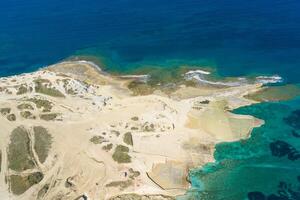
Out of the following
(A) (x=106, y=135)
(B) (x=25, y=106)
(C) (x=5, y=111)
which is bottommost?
(A) (x=106, y=135)

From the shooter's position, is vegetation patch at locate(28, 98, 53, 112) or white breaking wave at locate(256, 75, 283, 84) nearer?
vegetation patch at locate(28, 98, 53, 112)

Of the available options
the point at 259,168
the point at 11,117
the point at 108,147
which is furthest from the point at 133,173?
the point at 11,117

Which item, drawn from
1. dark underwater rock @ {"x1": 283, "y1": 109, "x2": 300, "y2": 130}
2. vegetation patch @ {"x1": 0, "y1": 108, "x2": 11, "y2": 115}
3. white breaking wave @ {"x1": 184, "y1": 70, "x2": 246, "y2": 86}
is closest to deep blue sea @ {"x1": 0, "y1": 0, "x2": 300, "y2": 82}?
white breaking wave @ {"x1": 184, "y1": 70, "x2": 246, "y2": 86}

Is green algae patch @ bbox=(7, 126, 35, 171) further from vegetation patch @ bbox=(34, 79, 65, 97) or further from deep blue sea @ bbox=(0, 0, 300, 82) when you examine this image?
deep blue sea @ bbox=(0, 0, 300, 82)

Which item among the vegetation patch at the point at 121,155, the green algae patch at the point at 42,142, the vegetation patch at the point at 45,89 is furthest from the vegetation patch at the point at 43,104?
the vegetation patch at the point at 121,155

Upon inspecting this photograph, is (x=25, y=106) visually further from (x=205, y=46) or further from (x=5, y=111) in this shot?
(x=205, y=46)

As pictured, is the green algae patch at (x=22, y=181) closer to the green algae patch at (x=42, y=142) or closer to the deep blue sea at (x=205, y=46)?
the green algae patch at (x=42, y=142)
